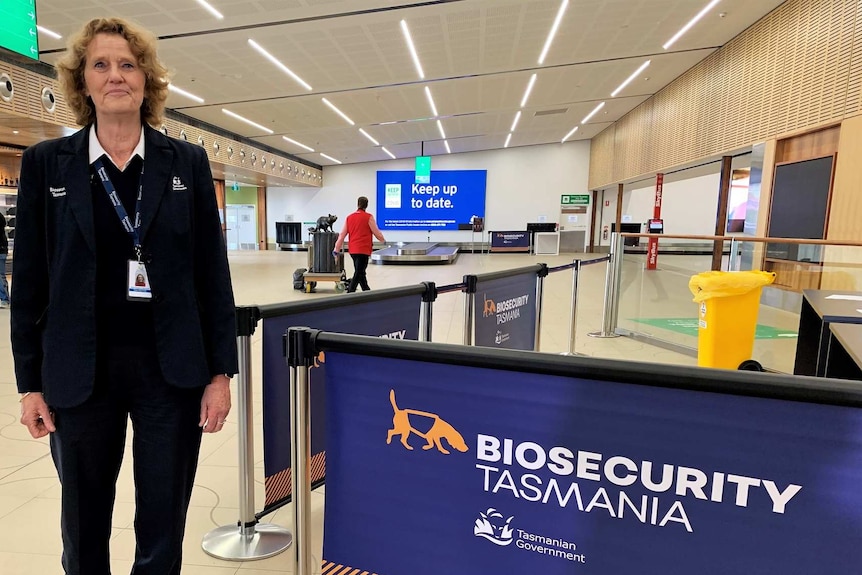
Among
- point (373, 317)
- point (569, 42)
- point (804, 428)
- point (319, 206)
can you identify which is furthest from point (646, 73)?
point (319, 206)

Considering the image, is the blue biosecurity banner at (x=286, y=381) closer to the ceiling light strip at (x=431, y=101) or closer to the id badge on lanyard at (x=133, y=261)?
the id badge on lanyard at (x=133, y=261)

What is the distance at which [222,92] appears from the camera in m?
11.6

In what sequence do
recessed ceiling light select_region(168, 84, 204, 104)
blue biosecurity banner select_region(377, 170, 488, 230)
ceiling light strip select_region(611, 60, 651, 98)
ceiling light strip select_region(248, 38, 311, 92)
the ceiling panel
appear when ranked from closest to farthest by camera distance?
1. the ceiling panel
2. ceiling light strip select_region(248, 38, 311, 92)
3. recessed ceiling light select_region(168, 84, 204, 104)
4. ceiling light strip select_region(611, 60, 651, 98)
5. blue biosecurity banner select_region(377, 170, 488, 230)

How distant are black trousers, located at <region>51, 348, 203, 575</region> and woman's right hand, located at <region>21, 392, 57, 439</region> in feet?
Answer: 0.07

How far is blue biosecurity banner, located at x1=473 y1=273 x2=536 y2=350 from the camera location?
10.4 ft

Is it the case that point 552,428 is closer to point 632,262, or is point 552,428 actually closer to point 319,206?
point 632,262

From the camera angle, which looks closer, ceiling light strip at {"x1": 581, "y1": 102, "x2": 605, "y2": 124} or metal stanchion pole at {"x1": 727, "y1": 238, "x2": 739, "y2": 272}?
metal stanchion pole at {"x1": 727, "y1": 238, "x2": 739, "y2": 272}

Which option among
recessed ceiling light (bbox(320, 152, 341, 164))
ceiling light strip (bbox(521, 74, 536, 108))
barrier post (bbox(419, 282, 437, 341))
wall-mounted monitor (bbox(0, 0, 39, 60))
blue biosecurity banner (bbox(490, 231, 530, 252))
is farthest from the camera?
blue biosecurity banner (bbox(490, 231, 530, 252))

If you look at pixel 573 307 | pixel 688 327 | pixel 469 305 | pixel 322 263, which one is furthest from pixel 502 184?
pixel 469 305

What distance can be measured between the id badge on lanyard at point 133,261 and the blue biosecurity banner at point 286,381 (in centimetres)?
66

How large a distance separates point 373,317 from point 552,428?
1.30 metres

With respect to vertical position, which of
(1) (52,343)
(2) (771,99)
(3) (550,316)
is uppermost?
(2) (771,99)

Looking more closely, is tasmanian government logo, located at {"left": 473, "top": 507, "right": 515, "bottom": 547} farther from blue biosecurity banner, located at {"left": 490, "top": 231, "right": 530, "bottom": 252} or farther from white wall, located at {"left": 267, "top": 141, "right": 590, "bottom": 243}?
white wall, located at {"left": 267, "top": 141, "right": 590, "bottom": 243}

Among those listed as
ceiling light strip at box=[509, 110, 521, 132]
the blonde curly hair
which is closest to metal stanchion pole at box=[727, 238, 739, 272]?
the blonde curly hair
